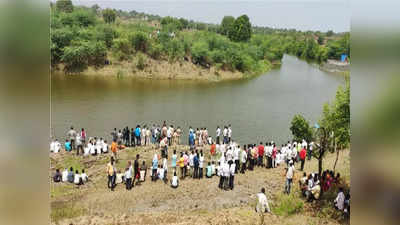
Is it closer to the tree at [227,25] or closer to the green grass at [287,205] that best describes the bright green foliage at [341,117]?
the green grass at [287,205]

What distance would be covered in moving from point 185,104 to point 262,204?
1966cm

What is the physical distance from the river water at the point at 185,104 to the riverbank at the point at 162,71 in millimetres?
1807

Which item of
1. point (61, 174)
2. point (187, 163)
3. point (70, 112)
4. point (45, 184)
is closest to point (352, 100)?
point (45, 184)

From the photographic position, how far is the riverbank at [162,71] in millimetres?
41812

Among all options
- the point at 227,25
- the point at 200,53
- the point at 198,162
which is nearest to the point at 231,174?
the point at 198,162

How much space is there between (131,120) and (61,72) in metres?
21.6

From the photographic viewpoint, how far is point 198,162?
39.3 ft

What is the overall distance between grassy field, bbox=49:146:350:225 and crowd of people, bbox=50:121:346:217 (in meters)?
0.28

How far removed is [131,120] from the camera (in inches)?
886

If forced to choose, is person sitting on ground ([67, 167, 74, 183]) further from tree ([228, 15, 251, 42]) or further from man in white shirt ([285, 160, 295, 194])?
tree ([228, 15, 251, 42])

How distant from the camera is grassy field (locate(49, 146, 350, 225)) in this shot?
9234 mm

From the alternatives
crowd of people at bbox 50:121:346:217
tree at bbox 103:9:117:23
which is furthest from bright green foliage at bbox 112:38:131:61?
crowd of people at bbox 50:121:346:217

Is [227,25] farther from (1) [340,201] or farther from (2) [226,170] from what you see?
(1) [340,201]

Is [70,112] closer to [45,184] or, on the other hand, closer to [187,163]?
[187,163]
